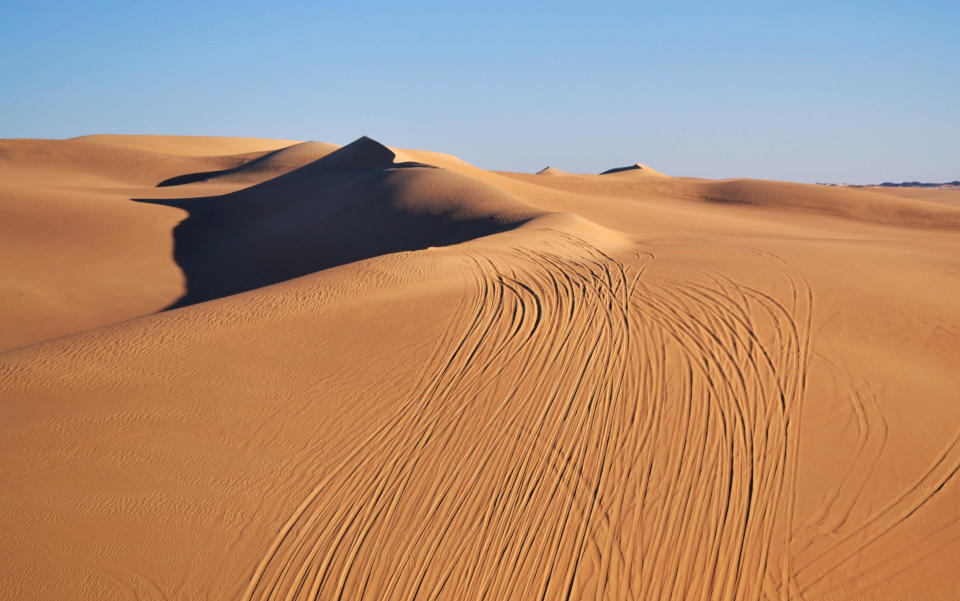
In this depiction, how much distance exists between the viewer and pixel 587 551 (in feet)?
15.9

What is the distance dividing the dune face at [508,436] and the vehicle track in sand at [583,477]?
24 millimetres

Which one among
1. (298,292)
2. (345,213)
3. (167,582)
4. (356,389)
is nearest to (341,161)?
(345,213)

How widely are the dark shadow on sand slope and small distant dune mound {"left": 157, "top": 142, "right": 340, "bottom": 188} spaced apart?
13.5 m

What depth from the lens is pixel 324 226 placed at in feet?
73.0

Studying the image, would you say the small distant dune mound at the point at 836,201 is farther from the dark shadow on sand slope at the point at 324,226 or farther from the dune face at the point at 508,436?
the dune face at the point at 508,436

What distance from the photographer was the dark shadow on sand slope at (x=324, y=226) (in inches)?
768

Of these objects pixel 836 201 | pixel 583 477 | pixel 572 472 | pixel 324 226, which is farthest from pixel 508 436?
pixel 836 201

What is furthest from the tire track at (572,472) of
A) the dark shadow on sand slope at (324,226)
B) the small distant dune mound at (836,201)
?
the small distant dune mound at (836,201)

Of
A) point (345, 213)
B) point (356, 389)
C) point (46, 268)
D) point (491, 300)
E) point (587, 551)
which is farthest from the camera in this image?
point (345, 213)

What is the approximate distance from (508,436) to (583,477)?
882 mm

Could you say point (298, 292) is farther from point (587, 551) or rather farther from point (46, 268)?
point (46, 268)

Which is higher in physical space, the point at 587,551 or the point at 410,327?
the point at 410,327

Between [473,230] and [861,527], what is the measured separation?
1446cm

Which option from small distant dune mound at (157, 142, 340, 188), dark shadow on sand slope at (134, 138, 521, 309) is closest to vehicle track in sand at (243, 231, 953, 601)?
dark shadow on sand slope at (134, 138, 521, 309)
